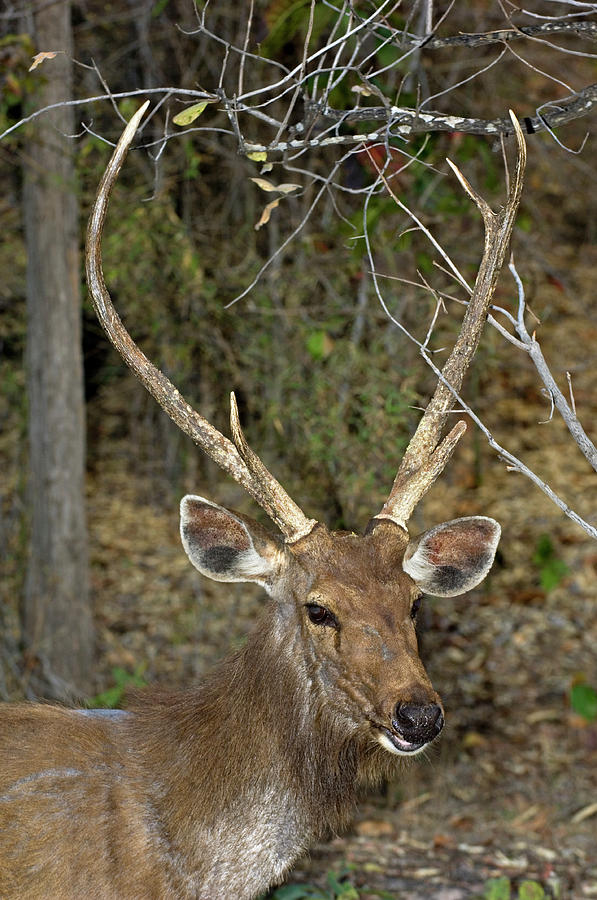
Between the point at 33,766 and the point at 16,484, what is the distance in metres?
3.55

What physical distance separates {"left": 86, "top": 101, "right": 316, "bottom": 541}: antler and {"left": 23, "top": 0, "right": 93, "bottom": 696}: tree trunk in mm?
2559

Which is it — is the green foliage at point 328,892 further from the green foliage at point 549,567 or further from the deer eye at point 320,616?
the green foliage at point 549,567

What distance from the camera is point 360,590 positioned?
10.1ft

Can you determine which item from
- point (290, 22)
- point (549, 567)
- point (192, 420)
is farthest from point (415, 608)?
point (549, 567)

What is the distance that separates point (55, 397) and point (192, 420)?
9.14ft

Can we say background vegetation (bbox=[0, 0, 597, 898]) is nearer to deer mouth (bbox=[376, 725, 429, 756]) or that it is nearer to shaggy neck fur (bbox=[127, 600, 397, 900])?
shaggy neck fur (bbox=[127, 600, 397, 900])

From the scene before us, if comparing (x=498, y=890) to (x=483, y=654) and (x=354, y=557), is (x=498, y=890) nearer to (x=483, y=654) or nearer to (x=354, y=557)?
(x=354, y=557)

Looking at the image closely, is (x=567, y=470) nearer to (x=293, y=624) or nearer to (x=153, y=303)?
(x=153, y=303)

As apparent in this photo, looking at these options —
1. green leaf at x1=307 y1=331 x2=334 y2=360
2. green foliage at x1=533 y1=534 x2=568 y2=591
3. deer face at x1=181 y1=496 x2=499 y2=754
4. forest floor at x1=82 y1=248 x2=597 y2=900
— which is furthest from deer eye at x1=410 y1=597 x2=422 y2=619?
green foliage at x1=533 y1=534 x2=568 y2=591

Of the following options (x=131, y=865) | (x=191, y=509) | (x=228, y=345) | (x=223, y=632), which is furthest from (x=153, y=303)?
(x=131, y=865)

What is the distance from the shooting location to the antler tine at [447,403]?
11.1 ft

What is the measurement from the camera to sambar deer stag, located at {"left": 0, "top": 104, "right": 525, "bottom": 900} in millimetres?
3062

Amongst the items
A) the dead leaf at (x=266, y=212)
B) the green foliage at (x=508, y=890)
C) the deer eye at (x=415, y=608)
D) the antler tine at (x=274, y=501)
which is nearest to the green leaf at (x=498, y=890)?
the green foliage at (x=508, y=890)

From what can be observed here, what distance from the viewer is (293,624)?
3.22 m
